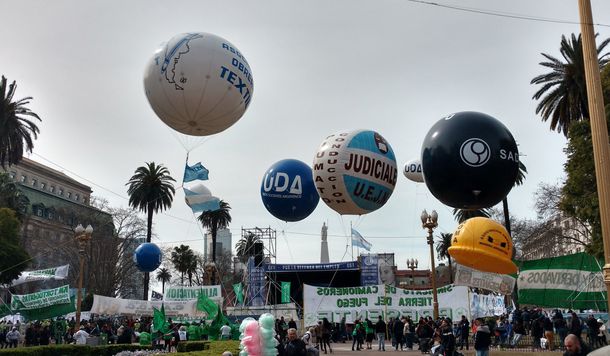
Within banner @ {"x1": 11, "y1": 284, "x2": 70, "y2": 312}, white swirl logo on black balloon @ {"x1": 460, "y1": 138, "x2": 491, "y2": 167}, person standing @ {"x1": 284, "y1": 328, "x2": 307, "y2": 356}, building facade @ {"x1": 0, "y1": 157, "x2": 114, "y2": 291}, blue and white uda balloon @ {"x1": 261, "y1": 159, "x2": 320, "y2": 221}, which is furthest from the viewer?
building facade @ {"x1": 0, "y1": 157, "x2": 114, "y2": 291}

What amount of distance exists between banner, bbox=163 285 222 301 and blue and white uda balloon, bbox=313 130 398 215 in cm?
2146

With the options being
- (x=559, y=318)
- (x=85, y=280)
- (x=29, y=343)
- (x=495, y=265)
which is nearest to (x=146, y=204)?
(x=85, y=280)

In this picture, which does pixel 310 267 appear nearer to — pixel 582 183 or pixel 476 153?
pixel 582 183

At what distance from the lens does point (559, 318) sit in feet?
77.7

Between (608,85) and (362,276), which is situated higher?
(608,85)

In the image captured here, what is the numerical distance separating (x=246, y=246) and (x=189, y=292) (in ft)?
78.4

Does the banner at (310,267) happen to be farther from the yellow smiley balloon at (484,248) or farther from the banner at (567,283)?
the yellow smiley balloon at (484,248)

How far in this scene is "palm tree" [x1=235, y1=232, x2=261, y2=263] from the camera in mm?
51175

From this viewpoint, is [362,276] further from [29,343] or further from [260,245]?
[29,343]

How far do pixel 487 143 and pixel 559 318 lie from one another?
16.5 metres

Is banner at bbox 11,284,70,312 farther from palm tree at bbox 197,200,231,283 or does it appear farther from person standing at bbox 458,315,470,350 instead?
palm tree at bbox 197,200,231,283

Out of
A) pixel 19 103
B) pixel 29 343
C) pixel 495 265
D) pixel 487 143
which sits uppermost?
pixel 19 103

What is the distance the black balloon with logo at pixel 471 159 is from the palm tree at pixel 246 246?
37.6 metres

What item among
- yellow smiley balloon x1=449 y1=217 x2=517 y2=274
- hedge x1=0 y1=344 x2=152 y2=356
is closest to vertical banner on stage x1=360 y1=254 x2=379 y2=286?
hedge x1=0 y1=344 x2=152 y2=356
